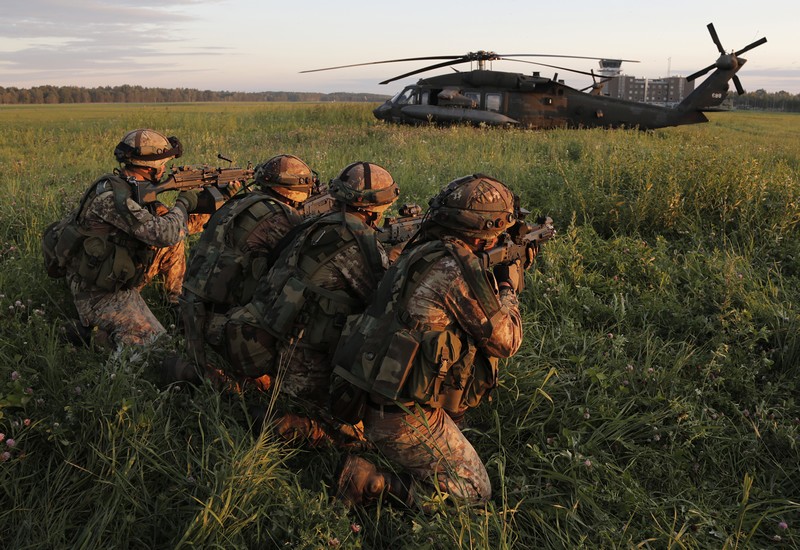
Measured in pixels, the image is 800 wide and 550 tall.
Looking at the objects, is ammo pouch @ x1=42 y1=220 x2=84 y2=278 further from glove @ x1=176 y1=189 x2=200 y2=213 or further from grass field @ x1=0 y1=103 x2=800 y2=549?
glove @ x1=176 y1=189 x2=200 y2=213

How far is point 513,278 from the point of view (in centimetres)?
323

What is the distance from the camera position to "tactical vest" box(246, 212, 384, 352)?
3154mm

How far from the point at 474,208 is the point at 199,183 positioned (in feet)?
10.5

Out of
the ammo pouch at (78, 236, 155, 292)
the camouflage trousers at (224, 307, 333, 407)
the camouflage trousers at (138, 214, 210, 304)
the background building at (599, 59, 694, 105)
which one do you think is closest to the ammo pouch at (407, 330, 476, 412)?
the camouflage trousers at (224, 307, 333, 407)

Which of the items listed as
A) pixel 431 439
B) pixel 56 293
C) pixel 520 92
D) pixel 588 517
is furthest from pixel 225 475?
pixel 520 92

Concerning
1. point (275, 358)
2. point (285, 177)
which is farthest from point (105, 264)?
point (275, 358)

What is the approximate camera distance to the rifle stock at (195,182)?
4.65m

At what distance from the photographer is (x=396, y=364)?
2744mm

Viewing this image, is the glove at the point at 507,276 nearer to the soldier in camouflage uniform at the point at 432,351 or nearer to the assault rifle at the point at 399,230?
the soldier in camouflage uniform at the point at 432,351

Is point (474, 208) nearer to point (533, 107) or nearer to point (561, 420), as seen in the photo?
point (561, 420)

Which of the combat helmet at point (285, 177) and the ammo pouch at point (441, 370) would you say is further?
the combat helmet at point (285, 177)

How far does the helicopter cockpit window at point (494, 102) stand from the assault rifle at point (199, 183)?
11617 mm

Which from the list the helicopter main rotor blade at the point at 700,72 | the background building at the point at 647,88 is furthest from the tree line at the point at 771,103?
the helicopter main rotor blade at the point at 700,72

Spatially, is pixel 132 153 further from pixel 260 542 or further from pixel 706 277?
pixel 706 277
